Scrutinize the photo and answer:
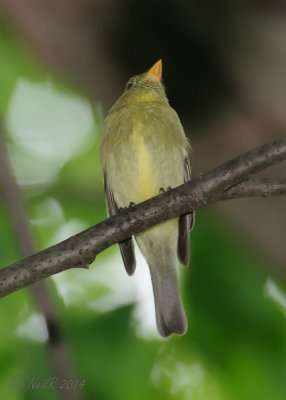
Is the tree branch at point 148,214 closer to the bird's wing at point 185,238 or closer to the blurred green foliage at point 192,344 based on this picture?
the blurred green foliage at point 192,344

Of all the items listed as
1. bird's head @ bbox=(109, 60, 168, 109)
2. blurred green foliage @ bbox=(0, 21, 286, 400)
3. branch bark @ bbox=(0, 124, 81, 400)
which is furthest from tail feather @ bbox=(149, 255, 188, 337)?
branch bark @ bbox=(0, 124, 81, 400)

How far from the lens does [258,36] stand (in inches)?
82.5

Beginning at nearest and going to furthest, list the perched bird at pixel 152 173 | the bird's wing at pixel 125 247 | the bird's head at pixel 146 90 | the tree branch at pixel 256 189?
the tree branch at pixel 256 189 < the perched bird at pixel 152 173 < the bird's wing at pixel 125 247 < the bird's head at pixel 146 90

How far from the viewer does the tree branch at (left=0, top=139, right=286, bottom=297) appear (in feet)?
7.80

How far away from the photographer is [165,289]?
4.08 metres

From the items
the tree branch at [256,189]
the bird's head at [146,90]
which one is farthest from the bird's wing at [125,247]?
the tree branch at [256,189]

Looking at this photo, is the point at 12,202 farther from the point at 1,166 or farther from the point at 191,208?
the point at 191,208

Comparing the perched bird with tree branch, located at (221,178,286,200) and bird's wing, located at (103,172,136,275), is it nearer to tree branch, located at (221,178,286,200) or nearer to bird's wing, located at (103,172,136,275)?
bird's wing, located at (103,172,136,275)

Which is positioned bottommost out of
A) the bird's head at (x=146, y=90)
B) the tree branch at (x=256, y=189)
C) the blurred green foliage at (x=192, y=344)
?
the blurred green foliage at (x=192, y=344)

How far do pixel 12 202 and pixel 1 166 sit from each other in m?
0.16

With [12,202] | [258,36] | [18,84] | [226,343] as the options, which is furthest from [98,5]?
[18,84]

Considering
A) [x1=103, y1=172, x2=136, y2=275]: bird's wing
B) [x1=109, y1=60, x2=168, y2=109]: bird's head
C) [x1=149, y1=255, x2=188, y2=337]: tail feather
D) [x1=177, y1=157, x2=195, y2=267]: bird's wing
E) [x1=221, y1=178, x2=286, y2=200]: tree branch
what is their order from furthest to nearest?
[x1=109, y1=60, x2=168, y2=109]: bird's head, [x1=103, y1=172, x2=136, y2=275]: bird's wing, [x1=177, y1=157, x2=195, y2=267]: bird's wing, [x1=149, y1=255, x2=188, y2=337]: tail feather, [x1=221, y1=178, x2=286, y2=200]: tree branch

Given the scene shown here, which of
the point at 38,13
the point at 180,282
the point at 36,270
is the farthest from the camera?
the point at 180,282

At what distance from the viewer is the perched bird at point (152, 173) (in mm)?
3971
